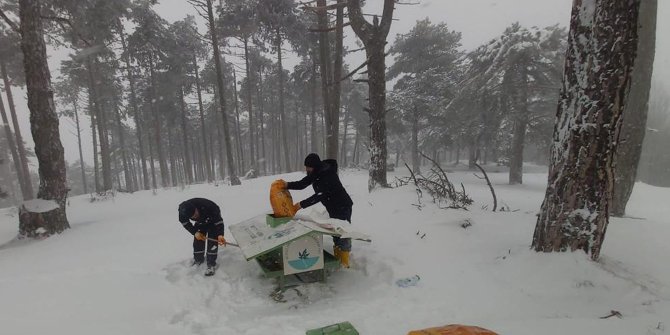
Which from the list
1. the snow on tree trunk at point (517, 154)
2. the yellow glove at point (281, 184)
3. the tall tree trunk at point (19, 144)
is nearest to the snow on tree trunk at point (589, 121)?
the yellow glove at point (281, 184)

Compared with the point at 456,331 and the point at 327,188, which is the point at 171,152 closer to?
the point at 327,188

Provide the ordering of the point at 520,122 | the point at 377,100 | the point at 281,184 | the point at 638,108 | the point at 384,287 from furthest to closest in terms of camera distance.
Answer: the point at 520,122
the point at 377,100
the point at 638,108
the point at 281,184
the point at 384,287

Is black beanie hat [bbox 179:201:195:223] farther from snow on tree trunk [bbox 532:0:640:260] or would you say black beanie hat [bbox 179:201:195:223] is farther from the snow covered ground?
snow on tree trunk [bbox 532:0:640:260]

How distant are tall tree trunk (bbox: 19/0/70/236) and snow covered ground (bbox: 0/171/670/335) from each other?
132 centimetres

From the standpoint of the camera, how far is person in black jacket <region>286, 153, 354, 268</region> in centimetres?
532

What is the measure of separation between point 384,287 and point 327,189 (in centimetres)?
172

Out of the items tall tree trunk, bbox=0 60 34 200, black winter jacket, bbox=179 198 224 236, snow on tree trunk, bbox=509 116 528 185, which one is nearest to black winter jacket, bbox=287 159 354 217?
black winter jacket, bbox=179 198 224 236

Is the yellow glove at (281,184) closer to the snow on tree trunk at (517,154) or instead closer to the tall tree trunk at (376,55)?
the tall tree trunk at (376,55)

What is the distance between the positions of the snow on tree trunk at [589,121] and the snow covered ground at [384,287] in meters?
0.42

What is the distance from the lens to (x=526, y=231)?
17.8 feet

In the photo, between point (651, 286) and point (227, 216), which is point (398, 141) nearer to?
point (227, 216)

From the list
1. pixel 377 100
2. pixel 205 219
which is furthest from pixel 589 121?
pixel 377 100

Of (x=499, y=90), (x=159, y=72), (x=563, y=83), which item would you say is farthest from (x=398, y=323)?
(x=159, y=72)

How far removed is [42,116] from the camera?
24.7 ft
